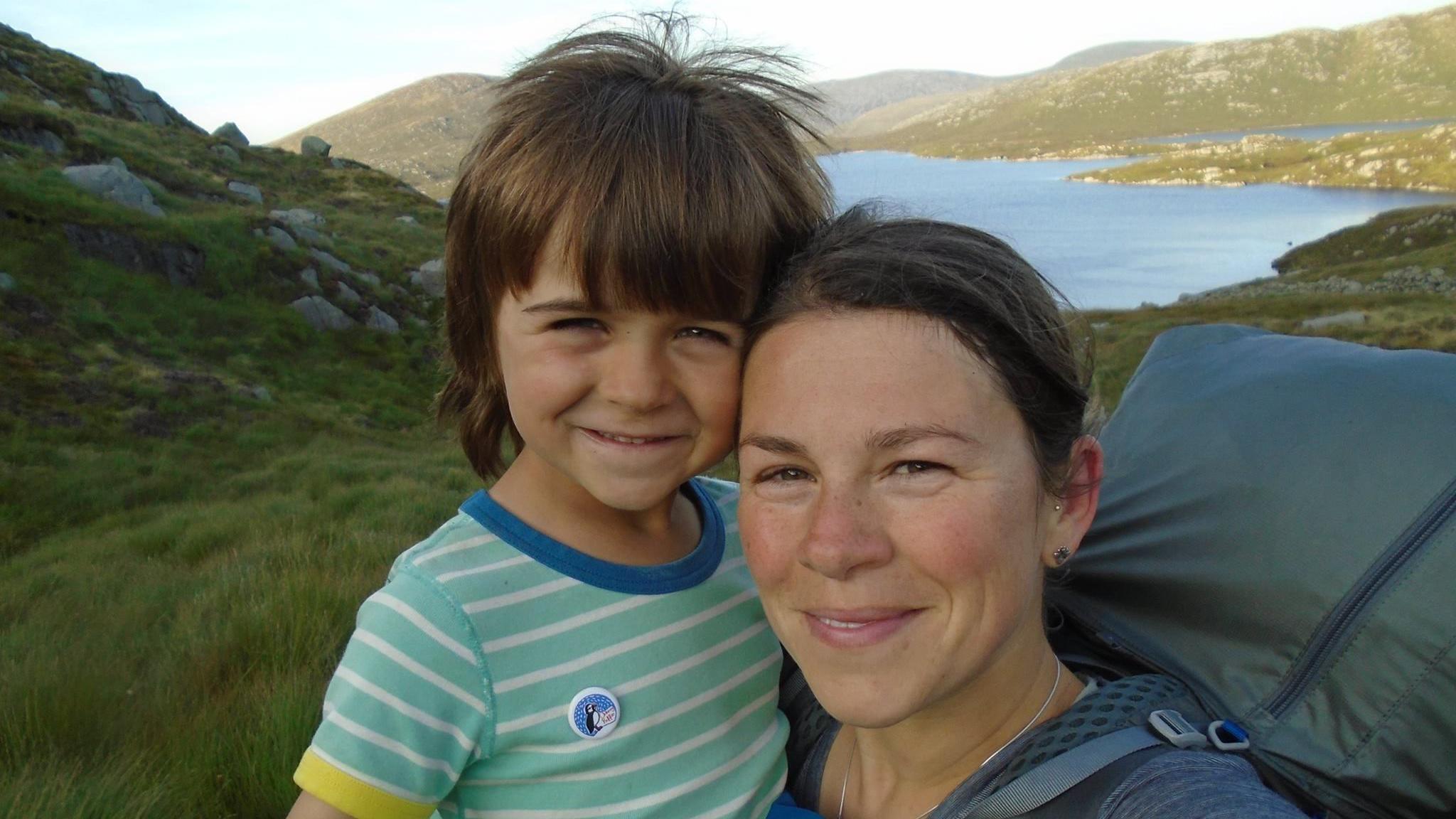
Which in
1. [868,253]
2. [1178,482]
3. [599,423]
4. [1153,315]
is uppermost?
[868,253]

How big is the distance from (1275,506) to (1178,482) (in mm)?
227

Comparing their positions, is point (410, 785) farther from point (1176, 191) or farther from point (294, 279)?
point (1176, 191)

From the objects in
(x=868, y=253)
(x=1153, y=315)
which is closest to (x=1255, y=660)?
(x=868, y=253)

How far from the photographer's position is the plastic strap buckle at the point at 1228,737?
4.67 feet

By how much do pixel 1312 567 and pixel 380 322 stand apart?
67.5 feet

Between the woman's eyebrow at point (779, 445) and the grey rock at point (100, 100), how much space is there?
147 feet

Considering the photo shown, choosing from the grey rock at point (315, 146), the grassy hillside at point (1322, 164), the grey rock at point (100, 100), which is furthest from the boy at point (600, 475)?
the grassy hillside at point (1322, 164)

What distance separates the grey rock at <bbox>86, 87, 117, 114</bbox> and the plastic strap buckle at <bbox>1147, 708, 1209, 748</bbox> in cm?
4548

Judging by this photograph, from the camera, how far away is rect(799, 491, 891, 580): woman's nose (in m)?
1.50

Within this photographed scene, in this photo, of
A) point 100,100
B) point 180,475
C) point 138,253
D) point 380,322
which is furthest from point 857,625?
point 100,100

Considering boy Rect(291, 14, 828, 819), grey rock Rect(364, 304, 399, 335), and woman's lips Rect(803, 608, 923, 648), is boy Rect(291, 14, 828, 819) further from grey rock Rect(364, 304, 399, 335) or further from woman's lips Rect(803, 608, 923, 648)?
grey rock Rect(364, 304, 399, 335)

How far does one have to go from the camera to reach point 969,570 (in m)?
1.49

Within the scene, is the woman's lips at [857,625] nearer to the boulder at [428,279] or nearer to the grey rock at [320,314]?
the grey rock at [320,314]

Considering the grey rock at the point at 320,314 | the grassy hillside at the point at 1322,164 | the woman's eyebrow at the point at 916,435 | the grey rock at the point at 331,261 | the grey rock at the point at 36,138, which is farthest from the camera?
the grassy hillside at the point at 1322,164
